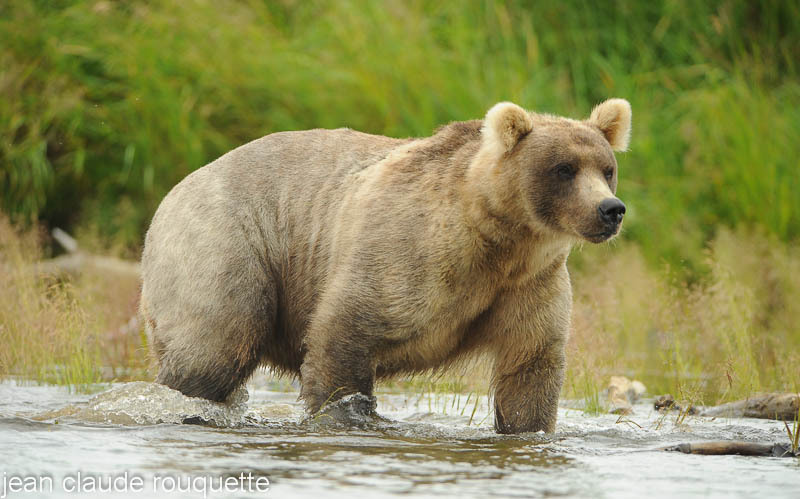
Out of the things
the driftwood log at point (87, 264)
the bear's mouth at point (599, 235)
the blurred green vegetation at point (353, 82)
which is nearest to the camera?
the bear's mouth at point (599, 235)

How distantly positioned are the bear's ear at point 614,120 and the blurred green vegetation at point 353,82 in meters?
4.95

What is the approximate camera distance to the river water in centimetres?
423

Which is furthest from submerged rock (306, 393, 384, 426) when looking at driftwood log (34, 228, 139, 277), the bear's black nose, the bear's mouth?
driftwood log (34, 228, 139, 277)

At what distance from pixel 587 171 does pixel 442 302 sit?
937 mm

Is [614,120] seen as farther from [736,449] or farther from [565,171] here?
[736,449]

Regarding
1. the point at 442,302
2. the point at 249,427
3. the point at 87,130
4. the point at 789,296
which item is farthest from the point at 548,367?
the point at 87,130

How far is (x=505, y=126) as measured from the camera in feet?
17.8

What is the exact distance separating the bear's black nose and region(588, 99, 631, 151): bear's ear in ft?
2.32

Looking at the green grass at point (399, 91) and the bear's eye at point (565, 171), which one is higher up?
the green grass at point (399, 91)

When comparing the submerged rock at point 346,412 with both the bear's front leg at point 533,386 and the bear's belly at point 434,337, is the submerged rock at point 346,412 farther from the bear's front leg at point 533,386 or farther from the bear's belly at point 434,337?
the bear's front leg at point 533,386

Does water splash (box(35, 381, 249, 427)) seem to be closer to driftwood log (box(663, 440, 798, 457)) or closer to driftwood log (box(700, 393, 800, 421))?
driftwood log (box(663, 440, 798, 457))

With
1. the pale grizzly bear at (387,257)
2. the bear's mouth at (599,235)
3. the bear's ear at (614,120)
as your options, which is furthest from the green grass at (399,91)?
the bear's mouth at (599,235)

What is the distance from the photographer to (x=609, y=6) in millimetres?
12906

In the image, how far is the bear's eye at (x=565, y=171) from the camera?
5398 mm
